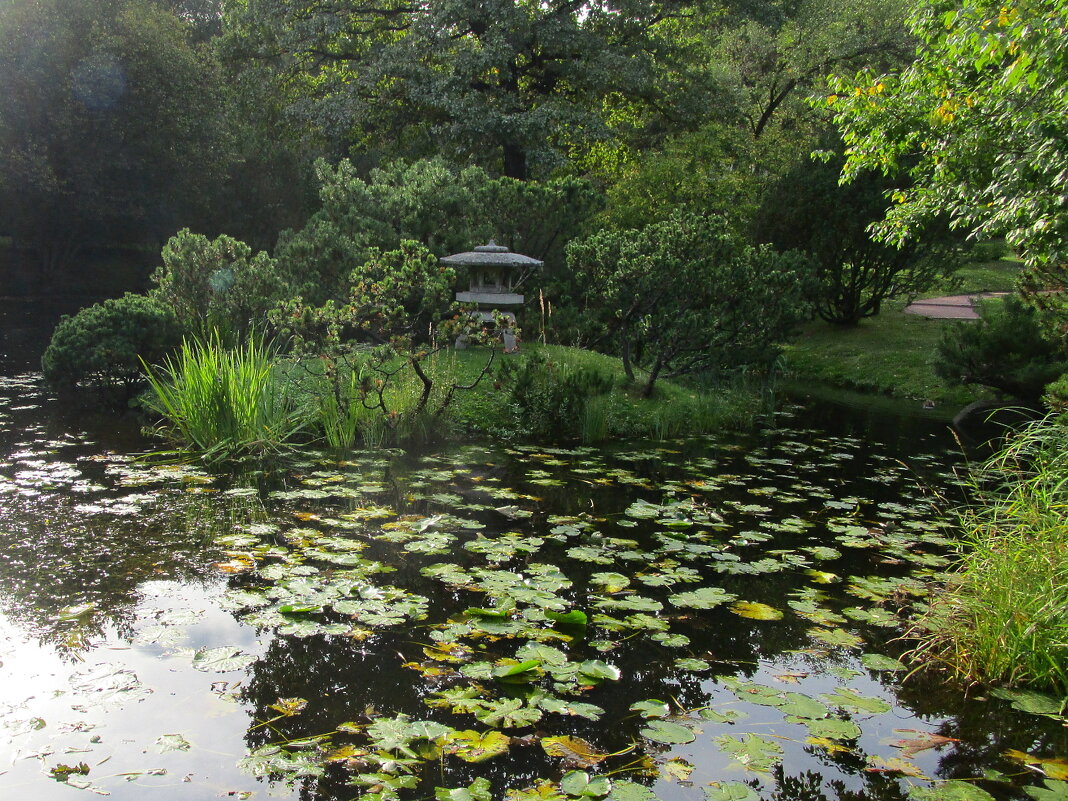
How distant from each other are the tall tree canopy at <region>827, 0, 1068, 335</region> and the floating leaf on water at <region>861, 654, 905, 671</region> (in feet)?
15.1

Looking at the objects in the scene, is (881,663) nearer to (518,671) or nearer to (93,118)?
(518,671)

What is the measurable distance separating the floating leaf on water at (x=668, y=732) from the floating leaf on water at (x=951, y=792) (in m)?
0.87

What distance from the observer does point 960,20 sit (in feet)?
26.9

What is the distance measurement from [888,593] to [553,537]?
2214mm

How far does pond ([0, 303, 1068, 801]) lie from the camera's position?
334 cm

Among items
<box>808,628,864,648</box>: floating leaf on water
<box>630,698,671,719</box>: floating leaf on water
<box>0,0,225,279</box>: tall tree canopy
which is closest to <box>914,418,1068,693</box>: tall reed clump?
<box>808,628,864,648</box>: floating leaf on water

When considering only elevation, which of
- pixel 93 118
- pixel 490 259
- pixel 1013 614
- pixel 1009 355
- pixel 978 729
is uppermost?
pixel 93 118

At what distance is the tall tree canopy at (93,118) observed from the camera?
23641mm

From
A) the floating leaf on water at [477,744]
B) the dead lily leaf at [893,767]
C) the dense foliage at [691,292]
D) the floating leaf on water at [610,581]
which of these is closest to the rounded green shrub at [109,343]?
the dense foliage at [691,292]

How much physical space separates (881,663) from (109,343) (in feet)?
30.6

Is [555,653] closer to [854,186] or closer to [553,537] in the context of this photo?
[553,537]

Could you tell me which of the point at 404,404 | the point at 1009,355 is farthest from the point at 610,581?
the point at 1009,355

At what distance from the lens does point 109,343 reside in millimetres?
10289

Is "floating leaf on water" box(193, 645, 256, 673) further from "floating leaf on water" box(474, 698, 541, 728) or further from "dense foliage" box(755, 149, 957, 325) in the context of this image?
"dense foliage" box(755, 149, 957, 325)
